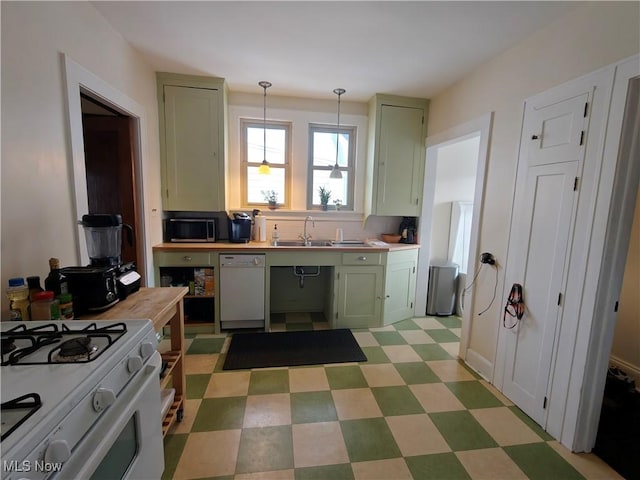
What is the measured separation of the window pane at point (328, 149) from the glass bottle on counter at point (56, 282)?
9.14 feet

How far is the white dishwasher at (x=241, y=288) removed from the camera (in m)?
2.95

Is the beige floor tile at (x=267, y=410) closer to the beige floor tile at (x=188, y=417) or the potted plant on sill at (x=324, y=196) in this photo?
the beige floor tile at (x=188, y=417)

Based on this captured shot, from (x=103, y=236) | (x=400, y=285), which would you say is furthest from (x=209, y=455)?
(x=400, y=285)

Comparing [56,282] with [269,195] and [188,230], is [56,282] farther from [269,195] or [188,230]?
[269,195]

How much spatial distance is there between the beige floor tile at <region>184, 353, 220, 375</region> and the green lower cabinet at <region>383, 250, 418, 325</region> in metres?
1.85

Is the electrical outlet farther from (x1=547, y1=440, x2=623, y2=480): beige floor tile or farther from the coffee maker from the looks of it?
the coffee maker

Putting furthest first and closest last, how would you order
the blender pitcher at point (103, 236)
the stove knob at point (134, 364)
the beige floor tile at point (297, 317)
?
the beige floor tile at point (297, 317) < the blender pitcher at point (103, 236) < the stove knob at point (134, 364)

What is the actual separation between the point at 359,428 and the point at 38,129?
2.40 meters

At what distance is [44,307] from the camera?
119 cm

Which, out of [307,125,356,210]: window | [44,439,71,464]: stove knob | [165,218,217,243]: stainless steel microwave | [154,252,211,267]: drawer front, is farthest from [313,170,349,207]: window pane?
[44,439,71,464]: stove knob

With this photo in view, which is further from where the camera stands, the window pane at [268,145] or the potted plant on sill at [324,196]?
the potted plant on sill at [324,196]

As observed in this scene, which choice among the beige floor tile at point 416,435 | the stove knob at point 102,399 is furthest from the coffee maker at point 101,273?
the beige floor tile at point 416,435

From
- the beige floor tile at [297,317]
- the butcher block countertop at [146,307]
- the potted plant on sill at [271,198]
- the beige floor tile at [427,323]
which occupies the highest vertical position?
the potted plant on sill at [271,198]

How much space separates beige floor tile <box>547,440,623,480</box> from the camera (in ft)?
5.07
